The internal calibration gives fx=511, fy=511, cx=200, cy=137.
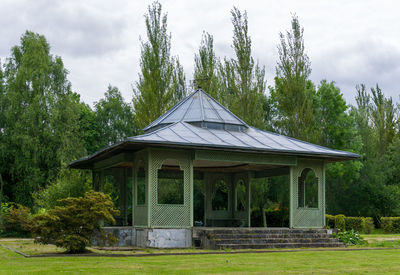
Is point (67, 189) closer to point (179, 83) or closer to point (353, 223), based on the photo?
point (179, 83)

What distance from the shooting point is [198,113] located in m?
19.1

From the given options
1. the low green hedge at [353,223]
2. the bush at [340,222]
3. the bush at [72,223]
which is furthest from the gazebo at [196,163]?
the low green hedge at [353,223]

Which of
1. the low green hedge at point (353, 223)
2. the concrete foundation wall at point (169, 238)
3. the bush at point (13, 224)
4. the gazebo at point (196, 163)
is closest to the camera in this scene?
the concrete foundation wall at point (169, 238)

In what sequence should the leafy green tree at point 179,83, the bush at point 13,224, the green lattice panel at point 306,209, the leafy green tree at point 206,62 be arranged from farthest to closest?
the leafy green tree at point 179,83
the leafy green tree at point 206,62
the bush at point 13,224
the green lattice panel at point 306,209

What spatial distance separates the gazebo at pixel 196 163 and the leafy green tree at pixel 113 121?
20.4 meters

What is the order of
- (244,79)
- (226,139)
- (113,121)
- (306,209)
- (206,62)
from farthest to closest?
(113,121)
(206,62)
(244,79)
(306,209)
(226,139)

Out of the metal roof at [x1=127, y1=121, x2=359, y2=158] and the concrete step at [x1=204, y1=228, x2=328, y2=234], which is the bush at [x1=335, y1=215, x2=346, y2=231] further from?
the metal roof at [x1=127, y1=121, x2=359, y2=158]

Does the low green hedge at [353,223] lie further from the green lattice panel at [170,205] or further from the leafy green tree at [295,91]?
the green lattice panel at [170,205]

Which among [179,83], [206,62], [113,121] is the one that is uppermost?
[206,62]

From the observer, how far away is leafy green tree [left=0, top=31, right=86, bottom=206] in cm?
3119

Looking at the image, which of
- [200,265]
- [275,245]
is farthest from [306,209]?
[200,265]

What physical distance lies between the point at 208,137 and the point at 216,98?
42.3 ft

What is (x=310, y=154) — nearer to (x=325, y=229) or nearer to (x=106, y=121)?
(x=325, y=229)

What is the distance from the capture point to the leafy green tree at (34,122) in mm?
31188
